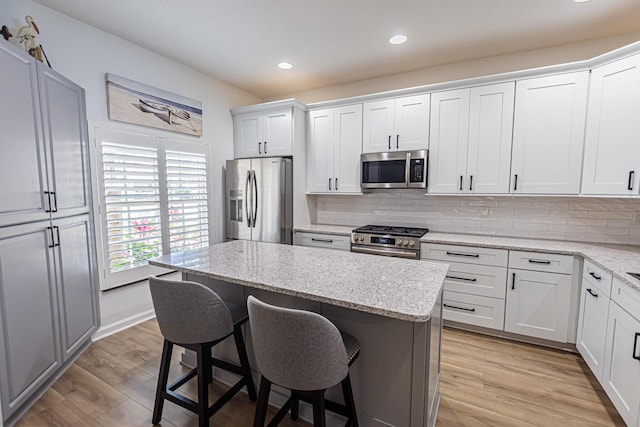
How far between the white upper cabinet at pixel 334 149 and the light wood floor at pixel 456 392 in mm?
2124

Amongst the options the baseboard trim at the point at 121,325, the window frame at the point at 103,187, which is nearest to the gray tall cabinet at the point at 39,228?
the window frame at the point at 103,187

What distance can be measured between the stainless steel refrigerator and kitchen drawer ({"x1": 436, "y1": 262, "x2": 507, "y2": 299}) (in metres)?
1.92

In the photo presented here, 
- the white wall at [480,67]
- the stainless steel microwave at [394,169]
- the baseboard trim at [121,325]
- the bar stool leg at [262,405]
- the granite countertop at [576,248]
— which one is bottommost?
the baseboard trim at [121,325]

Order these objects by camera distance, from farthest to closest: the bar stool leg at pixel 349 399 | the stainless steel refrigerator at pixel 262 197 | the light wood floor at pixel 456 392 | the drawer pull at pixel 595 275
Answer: the stainless steel refrigerator at pixel 262 197
the drawer pull at pixel 595 275
the light wood floor at pixel 456 392
the bar stool leg at pixel 349 399

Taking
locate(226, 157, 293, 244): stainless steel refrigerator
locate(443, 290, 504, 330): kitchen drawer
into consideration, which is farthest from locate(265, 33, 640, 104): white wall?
locate(443, 290, 504, 330): kitchen drawer

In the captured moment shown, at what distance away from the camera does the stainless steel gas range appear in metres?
2.97

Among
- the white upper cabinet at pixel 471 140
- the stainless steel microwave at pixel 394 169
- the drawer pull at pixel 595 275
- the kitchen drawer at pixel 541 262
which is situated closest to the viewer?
the drawer pull at pixel 595 275

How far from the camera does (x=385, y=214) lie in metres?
3.70

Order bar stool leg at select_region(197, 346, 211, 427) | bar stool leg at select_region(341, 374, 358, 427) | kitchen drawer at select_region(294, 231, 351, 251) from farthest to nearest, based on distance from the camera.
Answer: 1. kitchen drawer at select_region(294, 231, 351, 251)
2. bar stool leg at select_region(197, 346, 211, 427)
3. bar stool leg at select_region(341, 374, 358, 427)

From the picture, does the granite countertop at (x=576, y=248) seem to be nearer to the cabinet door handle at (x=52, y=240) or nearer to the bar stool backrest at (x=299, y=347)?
the bar stool backrest at (x=299, y=347)

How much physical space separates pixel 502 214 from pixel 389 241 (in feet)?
4.12

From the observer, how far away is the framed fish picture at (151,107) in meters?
2.67

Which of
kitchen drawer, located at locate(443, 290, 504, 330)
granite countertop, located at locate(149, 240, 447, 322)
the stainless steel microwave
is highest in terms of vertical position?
the stainless steel microwave

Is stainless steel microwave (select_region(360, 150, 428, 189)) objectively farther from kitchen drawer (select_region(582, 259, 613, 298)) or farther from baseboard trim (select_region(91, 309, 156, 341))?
baseboard trim (select_region(91, 309, 156, 341))
